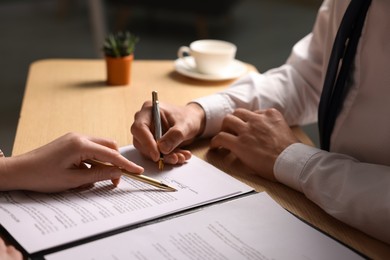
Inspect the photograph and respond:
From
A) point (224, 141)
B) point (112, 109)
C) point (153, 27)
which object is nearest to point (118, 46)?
point (112, 109)

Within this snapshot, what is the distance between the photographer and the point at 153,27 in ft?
14.2

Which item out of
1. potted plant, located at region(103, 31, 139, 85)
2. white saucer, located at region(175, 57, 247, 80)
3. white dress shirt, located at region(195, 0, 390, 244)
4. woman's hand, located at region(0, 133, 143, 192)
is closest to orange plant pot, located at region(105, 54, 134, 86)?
potted plant, located at region(103, 31, 139, 85)

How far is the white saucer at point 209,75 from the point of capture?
1464 mm

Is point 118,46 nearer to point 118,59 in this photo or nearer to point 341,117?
point 118,59

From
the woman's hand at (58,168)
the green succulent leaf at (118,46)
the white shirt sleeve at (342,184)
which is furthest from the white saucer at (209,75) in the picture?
the woman's hand at (58,168)

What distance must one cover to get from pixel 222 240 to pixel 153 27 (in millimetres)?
3758

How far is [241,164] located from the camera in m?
0.99

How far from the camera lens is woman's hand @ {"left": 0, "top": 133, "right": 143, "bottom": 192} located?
794 mm

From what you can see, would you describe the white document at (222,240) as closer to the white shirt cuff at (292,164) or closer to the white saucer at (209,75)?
the white shirt cuff at (292,164)

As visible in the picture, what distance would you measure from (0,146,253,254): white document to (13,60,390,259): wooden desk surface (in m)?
0.08

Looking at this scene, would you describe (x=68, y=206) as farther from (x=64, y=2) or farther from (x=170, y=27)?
(x=64, y=2)

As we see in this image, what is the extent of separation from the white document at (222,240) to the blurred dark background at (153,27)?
2692 millimetres

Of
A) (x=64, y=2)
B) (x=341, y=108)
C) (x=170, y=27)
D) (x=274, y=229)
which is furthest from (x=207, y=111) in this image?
(x=64, y=2)

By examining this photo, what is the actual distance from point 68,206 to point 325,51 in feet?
2.09
